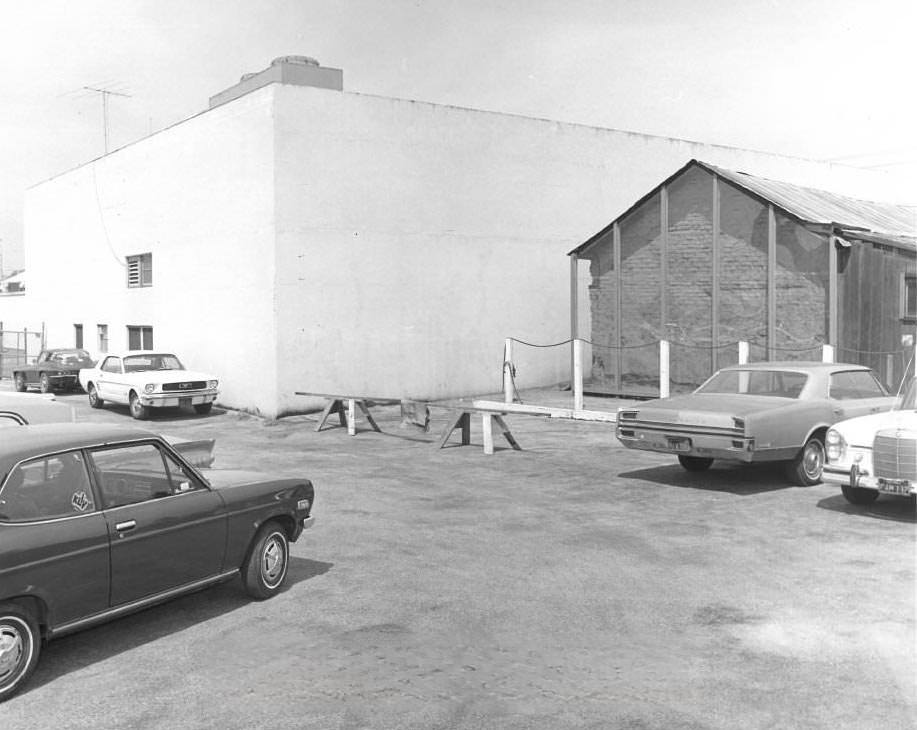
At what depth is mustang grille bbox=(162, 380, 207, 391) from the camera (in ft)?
65.5

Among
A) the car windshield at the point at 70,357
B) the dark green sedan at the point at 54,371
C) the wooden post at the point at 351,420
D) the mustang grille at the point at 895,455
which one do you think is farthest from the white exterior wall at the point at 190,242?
the mustang grille at the point at 895,455

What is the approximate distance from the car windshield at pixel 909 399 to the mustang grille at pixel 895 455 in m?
1.15

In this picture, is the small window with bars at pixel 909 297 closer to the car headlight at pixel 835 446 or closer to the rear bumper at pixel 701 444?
the rear bumper at pixel 701 444

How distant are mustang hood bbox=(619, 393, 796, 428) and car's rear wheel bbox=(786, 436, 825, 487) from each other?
58 centimetres

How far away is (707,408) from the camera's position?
10875 mm

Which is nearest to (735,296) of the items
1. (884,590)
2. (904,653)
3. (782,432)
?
(782,432)

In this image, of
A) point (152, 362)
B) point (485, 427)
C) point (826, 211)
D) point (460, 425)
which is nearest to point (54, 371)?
point (152, 362)

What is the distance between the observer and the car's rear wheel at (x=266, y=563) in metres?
6.68

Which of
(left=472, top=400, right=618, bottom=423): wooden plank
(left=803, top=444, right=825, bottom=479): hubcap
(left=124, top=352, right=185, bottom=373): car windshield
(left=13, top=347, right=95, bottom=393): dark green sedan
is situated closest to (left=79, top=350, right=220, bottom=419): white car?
(left=124, top=352, right=185, bottom=373): car windshield

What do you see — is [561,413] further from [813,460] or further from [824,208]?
[813,460]

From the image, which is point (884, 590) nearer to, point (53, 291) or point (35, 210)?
point (53, 291)

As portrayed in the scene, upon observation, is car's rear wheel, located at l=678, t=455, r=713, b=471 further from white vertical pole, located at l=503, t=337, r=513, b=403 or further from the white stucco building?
the white stucco building

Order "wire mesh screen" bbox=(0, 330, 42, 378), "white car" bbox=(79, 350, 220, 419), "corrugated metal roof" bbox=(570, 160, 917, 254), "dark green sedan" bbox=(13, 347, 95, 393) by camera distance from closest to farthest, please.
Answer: "corrugated metal roof" bbox=(570, 160, 917, 254), "white car" bbox=(79, 350, 220, 419), "dark green sedan" bbox=(13, 347, 95, 393), "wire mesh screen" bbox=(0, 330, 42, 378)

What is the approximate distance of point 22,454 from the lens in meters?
5.43
